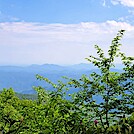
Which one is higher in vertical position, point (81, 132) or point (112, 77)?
point (112, 77)

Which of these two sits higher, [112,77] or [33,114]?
[112,77]

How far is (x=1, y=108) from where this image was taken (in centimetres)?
2248

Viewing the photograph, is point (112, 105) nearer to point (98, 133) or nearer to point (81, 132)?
point (81, 132)

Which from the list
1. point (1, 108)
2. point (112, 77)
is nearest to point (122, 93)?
point (112, 77)

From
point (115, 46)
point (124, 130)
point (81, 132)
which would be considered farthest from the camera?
point (115, 46)

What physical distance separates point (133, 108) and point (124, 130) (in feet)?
12.3

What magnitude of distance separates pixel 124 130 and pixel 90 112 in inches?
176

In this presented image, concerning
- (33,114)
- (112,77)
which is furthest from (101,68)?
(33,114)

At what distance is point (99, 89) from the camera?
12672 millimetres

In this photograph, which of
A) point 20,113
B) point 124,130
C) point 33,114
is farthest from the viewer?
Result: point 20,113

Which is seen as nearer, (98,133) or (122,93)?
(98,133)

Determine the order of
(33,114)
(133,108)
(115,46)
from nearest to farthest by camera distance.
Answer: (133,108), (115,46), (33,114)

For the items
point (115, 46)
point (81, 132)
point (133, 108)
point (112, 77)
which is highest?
point (115, 46)

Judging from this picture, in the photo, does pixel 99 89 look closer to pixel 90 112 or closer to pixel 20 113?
pixel 90 112
